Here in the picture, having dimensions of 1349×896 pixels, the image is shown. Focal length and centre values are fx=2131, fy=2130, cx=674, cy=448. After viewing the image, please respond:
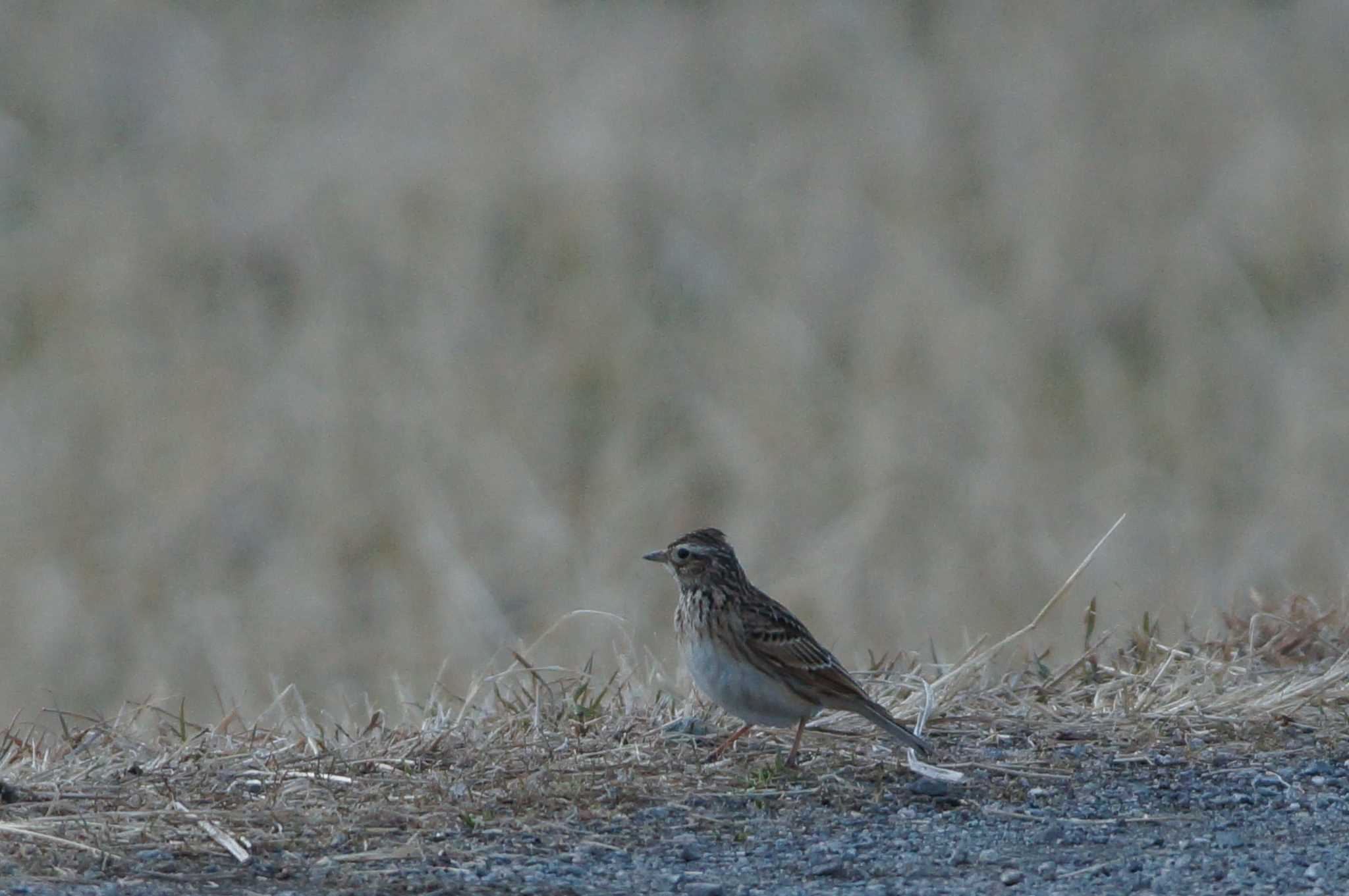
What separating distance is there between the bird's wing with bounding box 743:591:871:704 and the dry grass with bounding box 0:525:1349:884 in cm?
18

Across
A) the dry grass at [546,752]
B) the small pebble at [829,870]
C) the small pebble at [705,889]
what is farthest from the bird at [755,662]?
the small pebble at [705,889]

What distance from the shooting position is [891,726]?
5.88 metres

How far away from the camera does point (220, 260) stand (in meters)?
16.7

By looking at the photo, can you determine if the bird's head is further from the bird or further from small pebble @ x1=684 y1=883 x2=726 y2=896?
small pebble @ x1=684 y1=883 x2=726 y2=896

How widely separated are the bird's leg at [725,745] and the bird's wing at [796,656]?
20 cm

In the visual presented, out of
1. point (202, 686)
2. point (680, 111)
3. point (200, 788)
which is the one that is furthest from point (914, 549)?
point (200, 788)

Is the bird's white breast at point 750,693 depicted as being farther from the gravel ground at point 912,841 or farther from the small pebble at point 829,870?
the small pebble at point 829,870

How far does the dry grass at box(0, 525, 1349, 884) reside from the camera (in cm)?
511

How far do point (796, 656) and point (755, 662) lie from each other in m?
0.12

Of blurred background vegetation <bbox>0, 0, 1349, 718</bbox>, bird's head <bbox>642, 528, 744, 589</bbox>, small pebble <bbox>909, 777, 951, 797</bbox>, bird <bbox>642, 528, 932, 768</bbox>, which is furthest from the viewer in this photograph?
blurred background vegetation <bbox>0, 0, 1349, 718</bbox>

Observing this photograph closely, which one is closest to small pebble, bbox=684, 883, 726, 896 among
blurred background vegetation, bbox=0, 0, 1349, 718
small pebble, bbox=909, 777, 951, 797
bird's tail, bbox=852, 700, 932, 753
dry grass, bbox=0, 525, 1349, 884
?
dry grass, bbox=0, 525, 1349, 884

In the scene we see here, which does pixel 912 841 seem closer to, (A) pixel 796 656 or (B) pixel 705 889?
(B) pixel 705 889

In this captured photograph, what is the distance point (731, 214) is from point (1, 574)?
6246mm

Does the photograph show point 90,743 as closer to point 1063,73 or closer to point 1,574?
point 1,574
